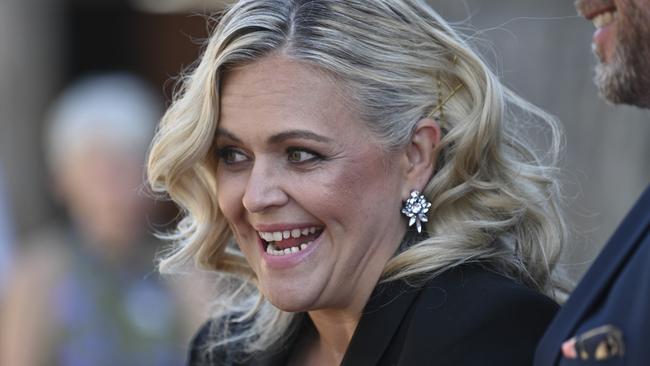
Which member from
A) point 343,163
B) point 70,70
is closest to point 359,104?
point 343,163

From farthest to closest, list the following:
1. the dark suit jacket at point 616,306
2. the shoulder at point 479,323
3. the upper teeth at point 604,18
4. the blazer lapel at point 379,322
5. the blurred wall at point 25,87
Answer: the blurred wall at point 25,87 → the blazer lapel at point 379,322 → the upper teeth at point 604,18 → the shoulder at point 479,323 → the dark suit jacket at point 616,306

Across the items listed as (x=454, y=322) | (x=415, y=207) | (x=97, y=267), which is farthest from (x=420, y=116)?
(x=97, y=267)

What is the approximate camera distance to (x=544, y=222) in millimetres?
3402

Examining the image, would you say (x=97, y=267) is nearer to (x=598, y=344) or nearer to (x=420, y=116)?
(x=420, y=116)

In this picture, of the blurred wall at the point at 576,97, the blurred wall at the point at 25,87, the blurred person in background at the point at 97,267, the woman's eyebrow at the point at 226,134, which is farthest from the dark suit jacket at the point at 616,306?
the blurred wall at the point at 25,87

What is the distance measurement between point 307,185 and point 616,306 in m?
0.94

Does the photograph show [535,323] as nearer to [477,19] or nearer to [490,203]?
[490,203]

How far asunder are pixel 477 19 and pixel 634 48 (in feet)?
10.3

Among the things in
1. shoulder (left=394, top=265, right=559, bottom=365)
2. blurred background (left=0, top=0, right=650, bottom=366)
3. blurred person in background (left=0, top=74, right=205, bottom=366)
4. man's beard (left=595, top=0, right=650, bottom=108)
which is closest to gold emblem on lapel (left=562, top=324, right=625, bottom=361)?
shoulder (left=394, top=265, right=559, bottom=365)

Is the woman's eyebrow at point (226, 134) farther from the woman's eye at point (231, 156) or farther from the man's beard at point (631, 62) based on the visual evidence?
the man's beard at point (631, 62)

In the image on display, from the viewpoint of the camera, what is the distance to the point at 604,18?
307cm

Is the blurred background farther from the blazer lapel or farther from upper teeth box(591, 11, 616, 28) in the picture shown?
the blazer lapel

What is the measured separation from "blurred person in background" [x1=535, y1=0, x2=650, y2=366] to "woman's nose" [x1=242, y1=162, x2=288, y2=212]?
2.63 ft

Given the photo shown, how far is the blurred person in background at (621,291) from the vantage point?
2.40m
